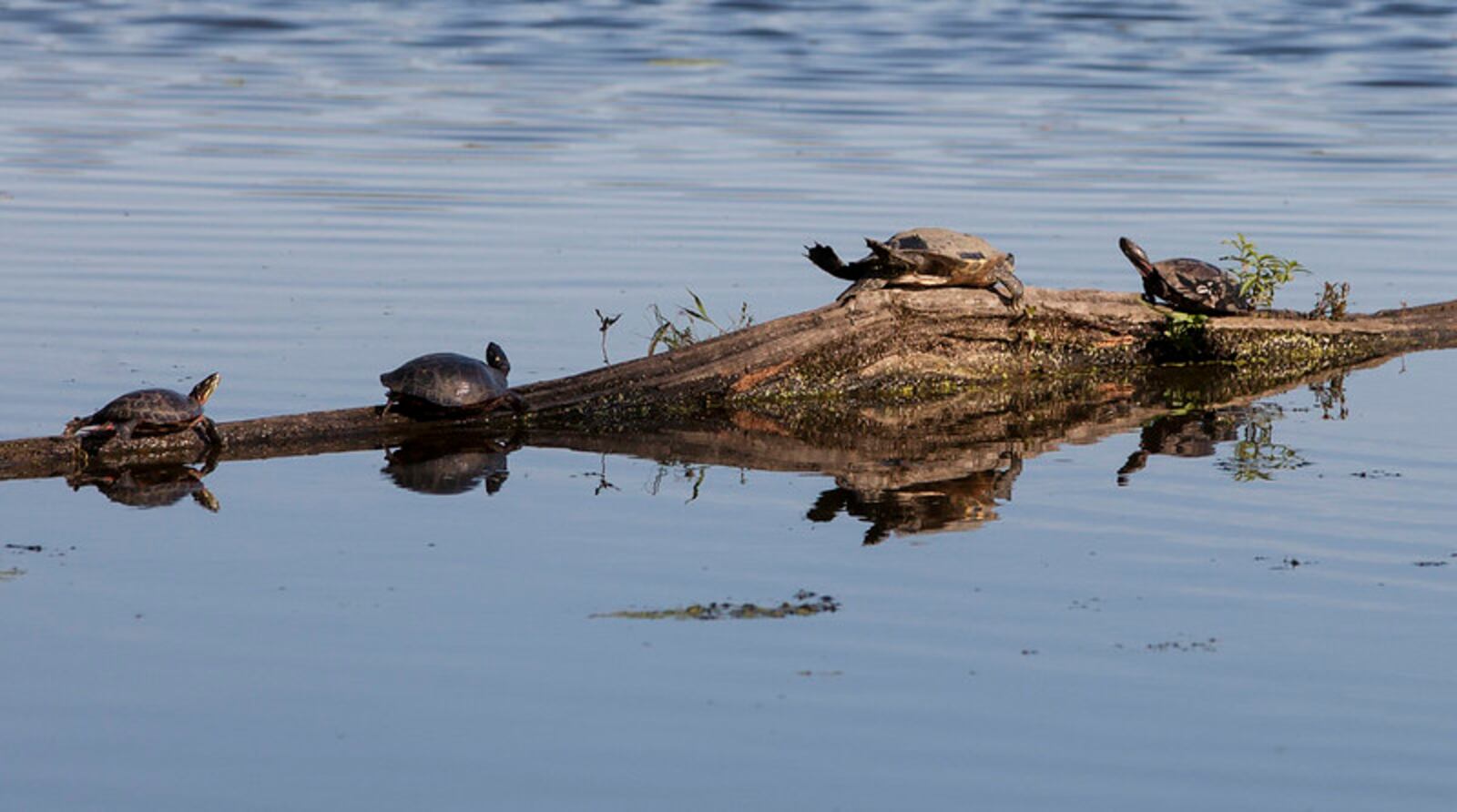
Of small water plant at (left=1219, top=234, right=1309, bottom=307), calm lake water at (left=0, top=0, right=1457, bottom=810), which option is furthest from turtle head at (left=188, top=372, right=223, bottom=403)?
small water plant at (left=1219, top=234, right=1309, bottom=307)

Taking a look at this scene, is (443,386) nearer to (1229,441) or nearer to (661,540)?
(661,540)

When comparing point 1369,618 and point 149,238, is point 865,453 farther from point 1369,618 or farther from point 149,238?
point 149,238

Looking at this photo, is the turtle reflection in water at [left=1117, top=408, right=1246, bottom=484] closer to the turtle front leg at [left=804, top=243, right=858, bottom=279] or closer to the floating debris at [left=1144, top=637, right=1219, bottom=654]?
the turtle front leg at [left=804, top=243, right=858, bottom=279]

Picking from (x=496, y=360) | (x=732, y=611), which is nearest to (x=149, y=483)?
(x=496, y=360)

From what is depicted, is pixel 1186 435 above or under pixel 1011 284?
under

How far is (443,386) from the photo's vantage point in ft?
32.7

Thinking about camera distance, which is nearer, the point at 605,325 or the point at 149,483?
the point at 149,483

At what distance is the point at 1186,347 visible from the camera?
12.5 metres

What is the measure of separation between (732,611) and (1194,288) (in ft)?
19.5

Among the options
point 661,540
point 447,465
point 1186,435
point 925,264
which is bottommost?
point 661,540

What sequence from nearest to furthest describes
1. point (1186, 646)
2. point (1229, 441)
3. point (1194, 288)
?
point (1186, 646)
point (1229, 441)
point (1194, 288)

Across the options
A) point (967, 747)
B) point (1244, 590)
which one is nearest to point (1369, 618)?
point (1244, 590)

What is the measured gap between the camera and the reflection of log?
9.86 m

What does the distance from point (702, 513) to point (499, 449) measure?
5.95 feet
